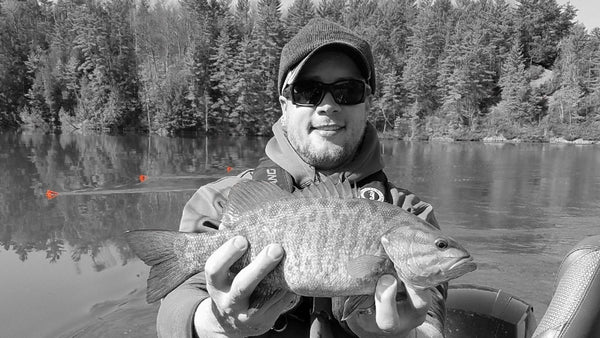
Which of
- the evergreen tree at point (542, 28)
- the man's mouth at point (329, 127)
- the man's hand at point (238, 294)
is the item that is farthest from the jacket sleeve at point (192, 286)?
the evergreen tree at point (542, 28)

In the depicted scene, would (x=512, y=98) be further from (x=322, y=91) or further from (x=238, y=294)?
(x=238, y=294)

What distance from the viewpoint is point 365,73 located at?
Result: 10.5 ft

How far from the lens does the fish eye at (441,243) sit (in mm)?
2250

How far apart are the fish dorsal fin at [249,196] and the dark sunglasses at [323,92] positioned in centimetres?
74

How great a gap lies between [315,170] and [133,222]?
10.1 m

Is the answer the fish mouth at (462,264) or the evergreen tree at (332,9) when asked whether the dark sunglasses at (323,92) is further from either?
the evergreen tree at (332,9)

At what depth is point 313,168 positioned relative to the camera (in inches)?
127

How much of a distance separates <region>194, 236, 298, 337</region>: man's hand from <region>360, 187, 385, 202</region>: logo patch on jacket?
0.84 m

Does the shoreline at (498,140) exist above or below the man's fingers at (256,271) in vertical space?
below

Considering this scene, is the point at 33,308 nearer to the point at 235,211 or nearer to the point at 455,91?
the point at 235,211

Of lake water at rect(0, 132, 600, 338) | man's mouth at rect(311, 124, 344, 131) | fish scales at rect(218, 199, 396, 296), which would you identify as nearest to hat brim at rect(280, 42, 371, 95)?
man's mouth at rect(311, 124, 344, 131)

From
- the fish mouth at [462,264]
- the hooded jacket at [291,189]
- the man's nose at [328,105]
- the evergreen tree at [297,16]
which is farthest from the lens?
the evergreen tree at [297,16]

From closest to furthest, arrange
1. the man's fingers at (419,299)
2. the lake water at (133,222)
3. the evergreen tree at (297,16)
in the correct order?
the man's fingers at (419,299) → the lake water at (133,222) → the evergreen tree at (297,16)

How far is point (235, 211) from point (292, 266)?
48 centimetres
